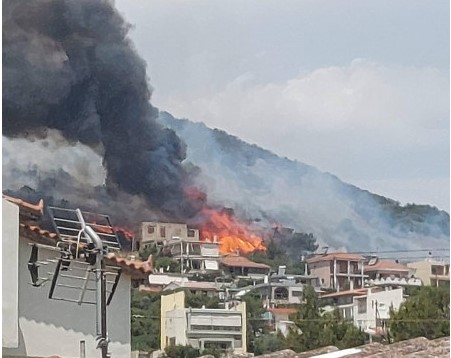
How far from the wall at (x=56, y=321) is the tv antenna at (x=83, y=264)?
0.04 feet

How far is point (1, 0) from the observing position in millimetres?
3467

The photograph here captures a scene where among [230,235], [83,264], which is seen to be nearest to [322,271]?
[230,235]

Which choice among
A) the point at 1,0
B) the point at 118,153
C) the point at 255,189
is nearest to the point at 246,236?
the point at 255,189

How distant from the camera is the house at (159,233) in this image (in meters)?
3.50

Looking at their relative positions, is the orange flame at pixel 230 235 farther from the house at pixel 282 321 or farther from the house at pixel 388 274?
the house at pixel 388 274

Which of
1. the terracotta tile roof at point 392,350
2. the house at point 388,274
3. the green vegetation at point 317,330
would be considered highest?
the house at point 388,274

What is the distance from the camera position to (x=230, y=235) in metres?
3.52

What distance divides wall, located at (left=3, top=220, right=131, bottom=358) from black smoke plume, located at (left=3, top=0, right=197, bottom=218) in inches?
10.4

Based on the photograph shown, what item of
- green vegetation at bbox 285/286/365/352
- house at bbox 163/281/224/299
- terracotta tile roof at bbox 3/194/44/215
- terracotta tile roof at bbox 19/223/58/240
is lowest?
green vegetation at bbox 285/286/365/352

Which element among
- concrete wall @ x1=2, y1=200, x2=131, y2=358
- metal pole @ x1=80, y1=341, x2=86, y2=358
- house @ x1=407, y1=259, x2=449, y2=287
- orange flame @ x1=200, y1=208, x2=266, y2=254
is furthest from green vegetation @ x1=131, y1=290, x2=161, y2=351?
house @ x1=407, y1=259, x2=449, y2=287

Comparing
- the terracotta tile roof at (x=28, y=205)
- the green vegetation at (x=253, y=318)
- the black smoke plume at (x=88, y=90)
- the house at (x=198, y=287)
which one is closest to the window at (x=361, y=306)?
the green vegetation at (x=253, y=318)

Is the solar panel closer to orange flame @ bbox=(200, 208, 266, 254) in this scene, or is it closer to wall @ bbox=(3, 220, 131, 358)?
wall @ bbox=(3, 220, 131, 358)

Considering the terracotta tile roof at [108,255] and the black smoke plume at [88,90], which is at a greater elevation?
the black smoke plume at [88,90]

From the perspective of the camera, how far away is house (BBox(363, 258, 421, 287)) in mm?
3512
